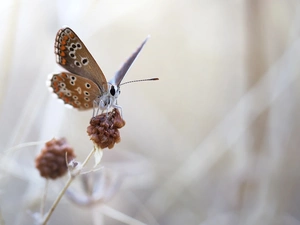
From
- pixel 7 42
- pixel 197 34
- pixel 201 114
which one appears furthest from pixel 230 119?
pixel 7 42

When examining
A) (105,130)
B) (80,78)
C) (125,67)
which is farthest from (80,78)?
(105,130)

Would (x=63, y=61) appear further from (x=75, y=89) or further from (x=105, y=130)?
(x=105, y=130)

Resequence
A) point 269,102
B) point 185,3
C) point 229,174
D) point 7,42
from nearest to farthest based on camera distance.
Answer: point 7,42, point 269,102, point 229,174, point 185,3

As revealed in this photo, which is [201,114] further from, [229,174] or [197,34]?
[229,174]

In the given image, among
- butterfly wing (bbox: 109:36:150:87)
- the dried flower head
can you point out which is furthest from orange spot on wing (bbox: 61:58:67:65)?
the dried flower head

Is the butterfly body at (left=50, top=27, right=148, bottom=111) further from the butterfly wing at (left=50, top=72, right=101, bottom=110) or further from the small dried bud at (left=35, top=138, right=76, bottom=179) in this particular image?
the small dried bud at (left=35, top=138, right=76, bottom=179)

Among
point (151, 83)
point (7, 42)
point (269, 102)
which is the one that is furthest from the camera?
point (151, 83)
